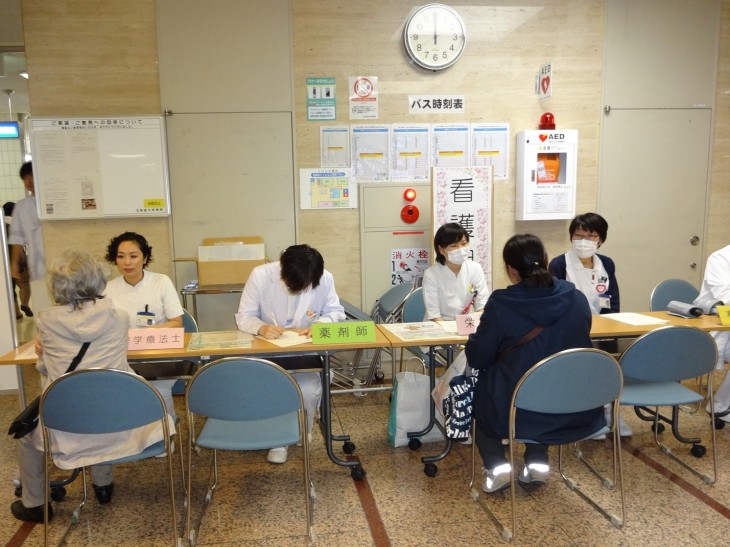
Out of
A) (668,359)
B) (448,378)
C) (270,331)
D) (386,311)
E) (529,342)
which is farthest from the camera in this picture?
A: (386,311)

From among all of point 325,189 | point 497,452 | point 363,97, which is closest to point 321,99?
point 363,97

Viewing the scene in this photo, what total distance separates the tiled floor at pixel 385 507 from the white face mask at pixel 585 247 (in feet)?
3.74

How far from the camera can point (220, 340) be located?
2801mm

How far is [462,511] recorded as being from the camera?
2.49 m

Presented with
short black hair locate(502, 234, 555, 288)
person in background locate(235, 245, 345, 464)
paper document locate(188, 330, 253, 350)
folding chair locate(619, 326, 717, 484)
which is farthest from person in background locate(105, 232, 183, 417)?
folding chair locate(619, 326, 717, 484)

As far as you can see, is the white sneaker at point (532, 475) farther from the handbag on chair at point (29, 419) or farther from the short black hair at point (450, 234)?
→ the handbag on chair at point (29, 419)

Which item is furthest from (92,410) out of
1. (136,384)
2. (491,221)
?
(491,221)

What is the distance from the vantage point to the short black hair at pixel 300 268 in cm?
286

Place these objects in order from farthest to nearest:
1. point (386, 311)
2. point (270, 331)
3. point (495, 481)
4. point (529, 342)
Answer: point (386, 311), point (270, 331), point (495, 481), point (529, 342)

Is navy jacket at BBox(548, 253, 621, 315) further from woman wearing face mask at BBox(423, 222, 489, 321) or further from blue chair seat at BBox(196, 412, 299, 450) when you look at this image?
blue chair seat at BBox(196, 412, 299, 450)

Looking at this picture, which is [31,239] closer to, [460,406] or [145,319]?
[145,319]

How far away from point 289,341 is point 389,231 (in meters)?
1.99

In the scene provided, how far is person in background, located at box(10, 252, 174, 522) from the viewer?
2.13 metres

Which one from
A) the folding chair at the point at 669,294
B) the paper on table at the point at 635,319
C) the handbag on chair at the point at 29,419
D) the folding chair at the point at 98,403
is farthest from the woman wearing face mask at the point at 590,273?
the handbag on chair at the point at 29,419
